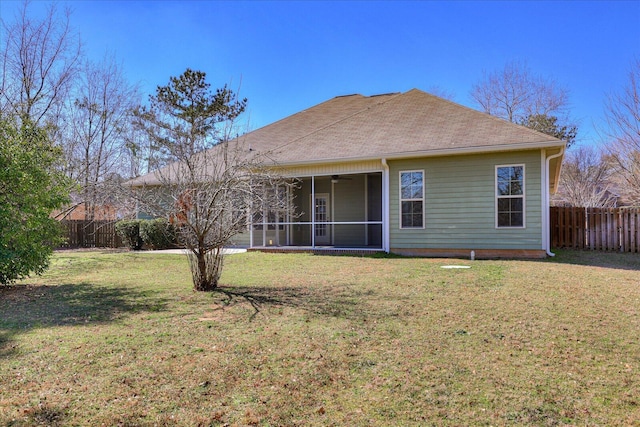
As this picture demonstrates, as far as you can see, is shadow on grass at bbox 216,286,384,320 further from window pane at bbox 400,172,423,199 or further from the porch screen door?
the porch screen door

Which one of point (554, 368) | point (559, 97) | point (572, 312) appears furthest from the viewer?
point (559, 97)

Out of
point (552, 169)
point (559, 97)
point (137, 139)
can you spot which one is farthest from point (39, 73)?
point (559, 97)

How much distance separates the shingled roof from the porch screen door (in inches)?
105

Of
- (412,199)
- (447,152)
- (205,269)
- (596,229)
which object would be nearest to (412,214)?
(412,199)

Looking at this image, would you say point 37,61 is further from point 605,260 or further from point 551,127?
point 551,127

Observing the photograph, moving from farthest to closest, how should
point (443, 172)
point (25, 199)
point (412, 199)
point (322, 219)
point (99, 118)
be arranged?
point (99, 118) < point (322, 219) < point (412, 199) < point (443, 172) < point (25, 199)

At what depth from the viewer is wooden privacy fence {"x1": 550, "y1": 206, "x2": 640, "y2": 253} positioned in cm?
1377

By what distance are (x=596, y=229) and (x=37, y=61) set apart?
2254cm

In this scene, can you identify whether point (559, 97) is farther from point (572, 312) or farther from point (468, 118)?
point (572, 312)

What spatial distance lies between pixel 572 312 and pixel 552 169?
11.0 m

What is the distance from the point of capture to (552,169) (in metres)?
14.7

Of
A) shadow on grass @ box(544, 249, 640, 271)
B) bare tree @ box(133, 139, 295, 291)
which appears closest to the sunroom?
shadow on grass @ box(544, 249, 640, 271)

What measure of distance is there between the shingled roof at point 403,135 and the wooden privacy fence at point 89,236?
7712 millimetres

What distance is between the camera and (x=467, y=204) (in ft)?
38.2
